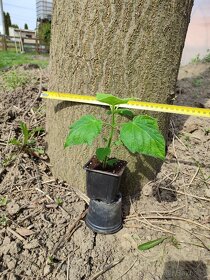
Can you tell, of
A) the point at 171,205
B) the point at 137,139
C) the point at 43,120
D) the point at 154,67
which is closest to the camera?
the point at 137,139

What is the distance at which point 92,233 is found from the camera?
4.23 ft

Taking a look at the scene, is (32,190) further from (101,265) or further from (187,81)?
(187,81)

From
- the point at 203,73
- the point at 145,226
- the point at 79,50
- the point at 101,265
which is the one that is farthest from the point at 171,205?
the point at 203,73

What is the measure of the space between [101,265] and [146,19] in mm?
1231

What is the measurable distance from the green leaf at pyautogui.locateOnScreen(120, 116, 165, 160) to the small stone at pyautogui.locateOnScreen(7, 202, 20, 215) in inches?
30.0

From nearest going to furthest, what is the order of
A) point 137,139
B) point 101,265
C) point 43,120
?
point 137,139, point 101,265, point 43,120

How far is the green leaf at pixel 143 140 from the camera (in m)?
0.97

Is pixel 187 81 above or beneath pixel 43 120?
above

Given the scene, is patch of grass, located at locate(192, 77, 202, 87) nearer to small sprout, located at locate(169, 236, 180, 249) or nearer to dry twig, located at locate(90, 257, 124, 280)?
small sprout, located at locate(169, 236, 180, 249)

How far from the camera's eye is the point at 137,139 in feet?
3.21

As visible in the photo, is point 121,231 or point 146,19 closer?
point 146,19

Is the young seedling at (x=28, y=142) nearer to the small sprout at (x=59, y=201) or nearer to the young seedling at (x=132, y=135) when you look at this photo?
the small sprout at (x=59, y=201)

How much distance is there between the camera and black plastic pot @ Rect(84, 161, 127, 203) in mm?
1182

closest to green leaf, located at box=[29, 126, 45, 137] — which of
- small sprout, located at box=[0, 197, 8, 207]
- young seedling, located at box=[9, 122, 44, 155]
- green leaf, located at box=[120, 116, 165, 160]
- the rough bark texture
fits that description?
young seedling, located at box=[9, 122, 44, 155]
